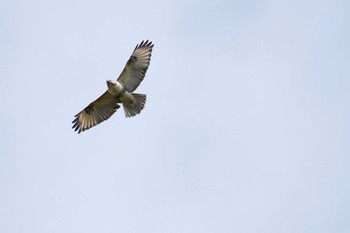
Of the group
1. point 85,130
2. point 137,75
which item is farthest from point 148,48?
point 85,130

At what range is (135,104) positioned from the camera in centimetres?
3434

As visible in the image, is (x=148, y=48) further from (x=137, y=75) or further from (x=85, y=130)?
(x=85, y=130)

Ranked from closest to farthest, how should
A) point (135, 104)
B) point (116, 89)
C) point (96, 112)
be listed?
1. point (116, 89)
2. point (135, 104)
3. point (96, 112)

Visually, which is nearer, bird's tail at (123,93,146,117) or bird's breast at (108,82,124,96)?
bird's breast at (108,82,124,96)

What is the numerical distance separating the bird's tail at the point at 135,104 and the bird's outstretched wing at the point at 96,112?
511mm

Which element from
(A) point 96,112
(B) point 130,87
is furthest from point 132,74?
(A) point 96,112

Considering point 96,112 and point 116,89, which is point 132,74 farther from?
point 96,112

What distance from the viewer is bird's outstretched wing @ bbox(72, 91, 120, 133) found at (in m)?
34.8

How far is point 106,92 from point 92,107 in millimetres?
967

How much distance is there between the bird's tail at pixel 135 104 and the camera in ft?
112

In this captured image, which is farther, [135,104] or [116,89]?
[135,104]

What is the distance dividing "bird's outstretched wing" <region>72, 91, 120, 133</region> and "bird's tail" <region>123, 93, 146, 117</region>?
1.68 feet

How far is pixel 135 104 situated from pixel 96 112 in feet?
5.36

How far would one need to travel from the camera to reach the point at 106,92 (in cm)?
3453
